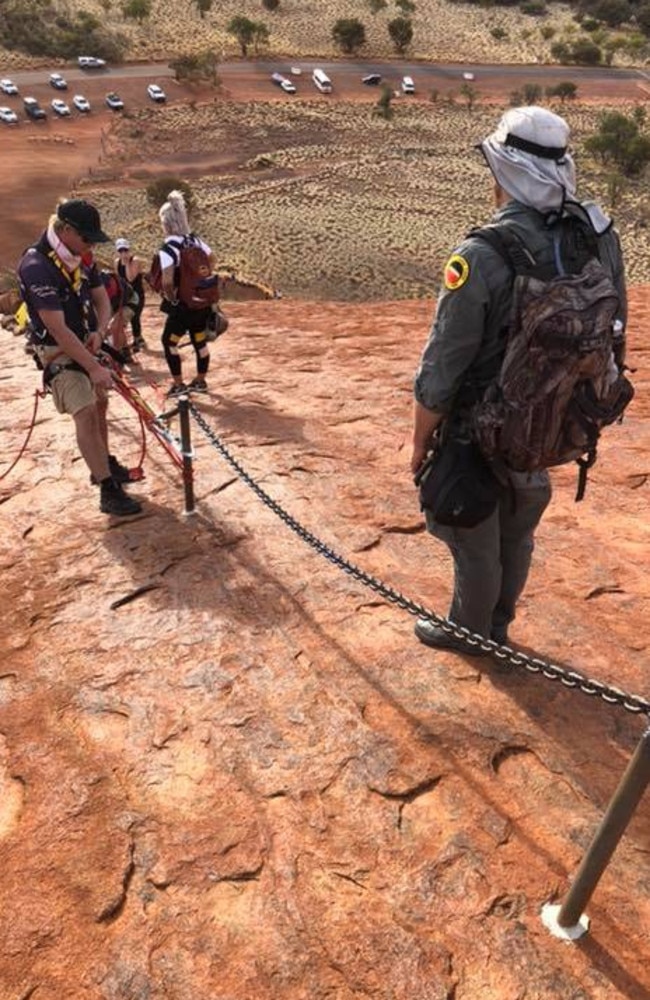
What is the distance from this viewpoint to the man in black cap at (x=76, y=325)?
4.22m

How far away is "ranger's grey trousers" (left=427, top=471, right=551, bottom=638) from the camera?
9.67 feet

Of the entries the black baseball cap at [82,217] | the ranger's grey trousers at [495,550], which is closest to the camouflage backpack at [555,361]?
the ranger's grey trousers at [495,550]

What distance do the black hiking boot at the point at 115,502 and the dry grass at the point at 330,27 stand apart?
5529 cm

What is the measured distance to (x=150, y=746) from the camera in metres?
3.13

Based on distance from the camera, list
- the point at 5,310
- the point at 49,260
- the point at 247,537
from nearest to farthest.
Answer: the point at 49,260
the point at 247,537
the point at 5,310

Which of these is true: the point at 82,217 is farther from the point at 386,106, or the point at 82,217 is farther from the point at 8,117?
the point at 386,106

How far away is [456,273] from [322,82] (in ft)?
169

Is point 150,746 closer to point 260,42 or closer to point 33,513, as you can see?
point 33,513

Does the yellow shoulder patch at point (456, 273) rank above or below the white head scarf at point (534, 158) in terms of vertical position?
below

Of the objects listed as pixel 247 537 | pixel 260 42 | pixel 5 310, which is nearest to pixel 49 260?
pixel 247 537

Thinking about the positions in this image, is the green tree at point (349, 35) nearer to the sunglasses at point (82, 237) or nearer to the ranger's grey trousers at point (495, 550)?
the sunglasses at point (82, 237)

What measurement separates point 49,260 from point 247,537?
191 centimetres

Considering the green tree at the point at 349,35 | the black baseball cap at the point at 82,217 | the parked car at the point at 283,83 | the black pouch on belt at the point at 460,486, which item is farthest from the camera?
the green tree at the point at 349,35

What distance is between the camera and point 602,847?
81.3 inches
